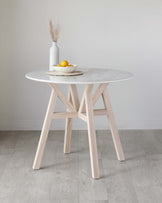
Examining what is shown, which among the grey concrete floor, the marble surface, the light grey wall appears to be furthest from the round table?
the light grey wall

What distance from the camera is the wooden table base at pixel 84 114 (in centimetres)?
268

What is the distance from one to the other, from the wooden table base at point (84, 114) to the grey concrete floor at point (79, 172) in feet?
0.34

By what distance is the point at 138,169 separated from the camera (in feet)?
9.33

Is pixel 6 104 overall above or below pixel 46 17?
below

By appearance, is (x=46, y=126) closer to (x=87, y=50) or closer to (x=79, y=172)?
(x=79, y=172)

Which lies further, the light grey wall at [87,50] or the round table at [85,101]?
the light grey wall at [87,50]

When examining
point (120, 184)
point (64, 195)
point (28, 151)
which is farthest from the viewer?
point (28, 151)

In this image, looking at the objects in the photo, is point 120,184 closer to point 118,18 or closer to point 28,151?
point 28,151

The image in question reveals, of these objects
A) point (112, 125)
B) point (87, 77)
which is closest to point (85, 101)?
point (87, 77)

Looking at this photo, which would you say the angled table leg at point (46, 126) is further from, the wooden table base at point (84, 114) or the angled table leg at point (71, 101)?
the angled table leg at point (71, 101)

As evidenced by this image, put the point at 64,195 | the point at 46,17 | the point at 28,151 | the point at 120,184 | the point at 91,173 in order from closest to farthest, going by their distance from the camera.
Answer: the point at 64,195, the point at 120,184, the point at 91,173, the point at 28,151, the point at 46,17

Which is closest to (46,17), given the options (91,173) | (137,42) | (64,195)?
(137,42)

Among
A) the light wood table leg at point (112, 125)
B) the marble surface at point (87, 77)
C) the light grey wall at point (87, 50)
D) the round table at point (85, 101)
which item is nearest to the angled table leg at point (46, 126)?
the round table at point (85, 101)

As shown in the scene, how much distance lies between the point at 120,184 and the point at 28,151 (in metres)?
1.07
